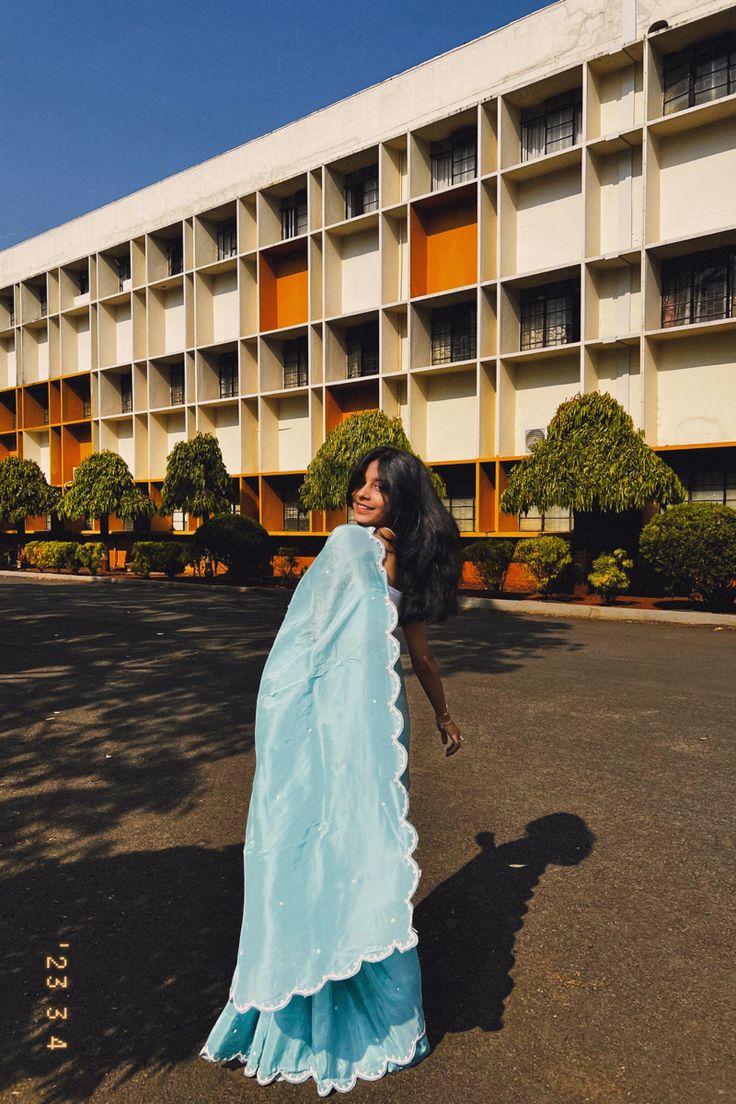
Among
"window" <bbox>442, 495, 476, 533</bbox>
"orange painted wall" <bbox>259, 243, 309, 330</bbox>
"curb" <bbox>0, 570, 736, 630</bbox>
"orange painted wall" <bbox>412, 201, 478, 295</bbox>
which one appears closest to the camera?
"curb" <bbox>0, 570, 736, 630</bbox>

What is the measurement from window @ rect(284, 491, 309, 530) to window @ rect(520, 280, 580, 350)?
9.07 m

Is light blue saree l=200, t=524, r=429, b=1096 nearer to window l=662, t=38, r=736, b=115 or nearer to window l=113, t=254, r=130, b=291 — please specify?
window l=662, t=38, r=736, b=115

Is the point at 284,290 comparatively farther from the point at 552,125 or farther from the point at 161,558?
the point at 552,125

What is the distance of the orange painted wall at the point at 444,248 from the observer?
21516mm

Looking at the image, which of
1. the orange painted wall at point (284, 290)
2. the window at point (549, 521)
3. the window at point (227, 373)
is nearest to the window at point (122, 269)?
the window at point (227, 373)

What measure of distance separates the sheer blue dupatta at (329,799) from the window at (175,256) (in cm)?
3001

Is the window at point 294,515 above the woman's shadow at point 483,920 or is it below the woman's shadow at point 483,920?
above

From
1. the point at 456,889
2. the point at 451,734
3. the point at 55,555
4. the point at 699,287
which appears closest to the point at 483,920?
the point at 456,889

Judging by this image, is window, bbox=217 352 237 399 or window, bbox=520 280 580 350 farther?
window, bbox=217 352 237 399

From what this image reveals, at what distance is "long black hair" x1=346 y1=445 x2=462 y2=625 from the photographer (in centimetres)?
271

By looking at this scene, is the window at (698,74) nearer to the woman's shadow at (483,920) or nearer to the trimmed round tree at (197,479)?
the trimmed round tree at (197,479)

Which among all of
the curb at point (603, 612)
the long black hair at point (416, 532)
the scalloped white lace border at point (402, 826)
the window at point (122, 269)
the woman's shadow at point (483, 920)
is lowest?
the woman's shadow at point (483, 920)

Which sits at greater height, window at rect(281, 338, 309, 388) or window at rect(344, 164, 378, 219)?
window at rect(344, 164, 378, 219)

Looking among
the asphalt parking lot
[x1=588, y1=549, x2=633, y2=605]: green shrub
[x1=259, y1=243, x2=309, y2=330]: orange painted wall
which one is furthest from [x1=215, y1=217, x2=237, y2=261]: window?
the asphalt parking lot
